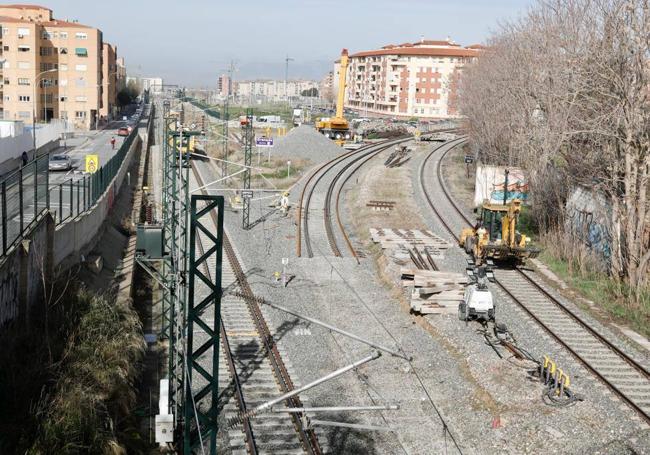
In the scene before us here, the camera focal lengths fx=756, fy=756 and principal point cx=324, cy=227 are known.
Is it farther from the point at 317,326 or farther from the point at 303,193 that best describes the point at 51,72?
the point at 317,326

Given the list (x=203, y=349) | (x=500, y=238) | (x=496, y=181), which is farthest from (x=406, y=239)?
(x=203, y=349)

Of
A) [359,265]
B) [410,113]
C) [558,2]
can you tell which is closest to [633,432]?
[359,265]

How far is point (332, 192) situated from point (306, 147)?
555 inches

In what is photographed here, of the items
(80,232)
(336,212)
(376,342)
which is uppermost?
(80,232)

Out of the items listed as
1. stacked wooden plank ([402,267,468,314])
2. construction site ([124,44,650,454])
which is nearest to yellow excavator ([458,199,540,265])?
construction site ([124,44,650,454])

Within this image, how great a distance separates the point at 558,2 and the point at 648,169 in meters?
11.9

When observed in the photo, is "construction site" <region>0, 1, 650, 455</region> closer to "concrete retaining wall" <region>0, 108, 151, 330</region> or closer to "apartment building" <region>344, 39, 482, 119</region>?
"concrete retaining wall" <region>0, 108, 151, 330</region>

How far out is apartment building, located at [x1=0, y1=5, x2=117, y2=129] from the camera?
8244cm

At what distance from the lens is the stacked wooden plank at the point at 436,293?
18.6m

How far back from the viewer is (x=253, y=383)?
1453cm

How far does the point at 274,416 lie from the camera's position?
12953mm

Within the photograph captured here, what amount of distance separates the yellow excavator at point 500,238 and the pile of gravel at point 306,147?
26.5 metres

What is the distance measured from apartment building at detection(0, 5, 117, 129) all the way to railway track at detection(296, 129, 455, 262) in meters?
41.8

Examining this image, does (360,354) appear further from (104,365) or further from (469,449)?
(104,365)
